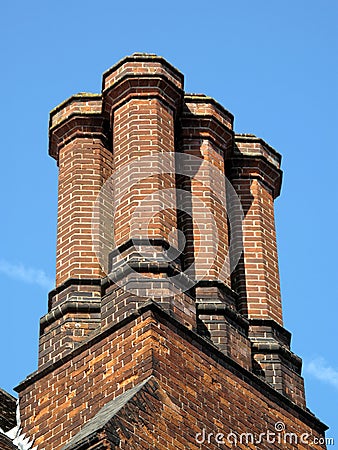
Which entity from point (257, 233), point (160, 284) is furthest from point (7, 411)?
point (257, 233)

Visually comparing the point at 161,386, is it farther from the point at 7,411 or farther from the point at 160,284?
the point at 7,411

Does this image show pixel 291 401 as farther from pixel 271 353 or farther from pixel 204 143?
pixel 204 143

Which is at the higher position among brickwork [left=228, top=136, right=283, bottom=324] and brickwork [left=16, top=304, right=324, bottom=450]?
brickwork [left=228, top=136, right=283, bottom=324]

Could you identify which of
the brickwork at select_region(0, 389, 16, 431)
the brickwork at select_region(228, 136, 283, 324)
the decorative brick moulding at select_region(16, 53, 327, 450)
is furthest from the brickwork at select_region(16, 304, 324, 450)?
the brickwork at select_region(228, 136, 283, 324)

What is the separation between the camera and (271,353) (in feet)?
60.0

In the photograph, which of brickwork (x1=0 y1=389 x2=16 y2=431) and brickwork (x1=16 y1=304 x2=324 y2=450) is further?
brickwork (x1=0 y1=389 x2=16 y2=431)

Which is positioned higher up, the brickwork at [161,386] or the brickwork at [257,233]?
the brickwork at [257,233]

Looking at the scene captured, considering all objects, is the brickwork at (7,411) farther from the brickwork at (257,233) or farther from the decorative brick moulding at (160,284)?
the brickwork at (257,233)

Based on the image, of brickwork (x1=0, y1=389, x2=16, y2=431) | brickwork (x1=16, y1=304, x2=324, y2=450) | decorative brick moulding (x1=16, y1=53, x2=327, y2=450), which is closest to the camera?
brickwork (x1=16, y1=304, x2=324, y2=450)

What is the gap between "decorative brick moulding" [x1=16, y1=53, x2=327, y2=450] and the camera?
16359 millimetres

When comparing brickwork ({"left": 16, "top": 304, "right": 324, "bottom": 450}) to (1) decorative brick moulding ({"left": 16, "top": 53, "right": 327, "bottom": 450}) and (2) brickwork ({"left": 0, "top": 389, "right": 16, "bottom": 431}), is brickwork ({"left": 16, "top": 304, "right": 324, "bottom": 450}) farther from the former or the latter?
(2) brickwork ({"left": 0, "top": 389, "right": 16, "bottom": 431})

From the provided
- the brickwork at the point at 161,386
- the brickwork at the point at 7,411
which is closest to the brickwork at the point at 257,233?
the brickwork at the point at 161,386

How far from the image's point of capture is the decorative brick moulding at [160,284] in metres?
16.4

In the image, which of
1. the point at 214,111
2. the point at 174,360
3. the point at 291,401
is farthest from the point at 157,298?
the point at 214,111
